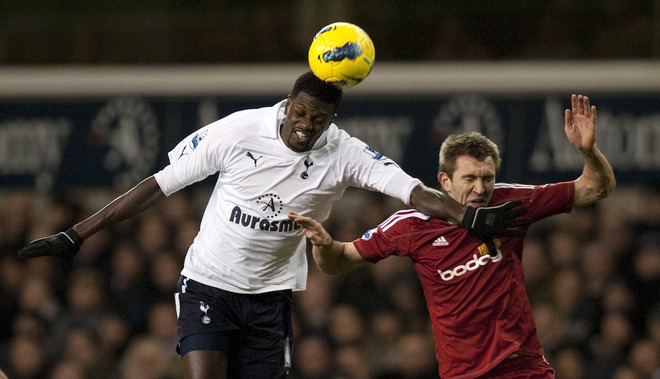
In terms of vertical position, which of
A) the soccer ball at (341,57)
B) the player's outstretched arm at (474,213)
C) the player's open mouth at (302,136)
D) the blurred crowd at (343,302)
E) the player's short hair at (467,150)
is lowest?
the blurred crowd at (343,302)

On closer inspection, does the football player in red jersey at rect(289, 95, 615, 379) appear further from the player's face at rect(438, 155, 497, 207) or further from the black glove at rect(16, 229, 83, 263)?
the black glove at rect(16, 229, 83, 263)

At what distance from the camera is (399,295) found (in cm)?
780

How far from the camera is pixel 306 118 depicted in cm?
448

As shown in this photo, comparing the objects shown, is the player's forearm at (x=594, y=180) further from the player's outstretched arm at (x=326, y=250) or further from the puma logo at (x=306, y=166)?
the puma logo at (x=306, y=166)

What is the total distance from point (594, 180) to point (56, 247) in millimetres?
2525

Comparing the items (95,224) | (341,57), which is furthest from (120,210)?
(341,57)

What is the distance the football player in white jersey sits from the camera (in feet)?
14.9

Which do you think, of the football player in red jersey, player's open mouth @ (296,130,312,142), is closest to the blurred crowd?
the football player in red jersey

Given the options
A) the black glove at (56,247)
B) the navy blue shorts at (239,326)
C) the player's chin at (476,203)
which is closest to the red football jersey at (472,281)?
the player's chin at (476,203)

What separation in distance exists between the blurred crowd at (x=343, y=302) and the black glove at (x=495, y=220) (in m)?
3.01

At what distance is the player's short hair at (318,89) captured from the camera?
446 centimetres

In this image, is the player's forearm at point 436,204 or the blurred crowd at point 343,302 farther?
the blurred crowd at point 343,302

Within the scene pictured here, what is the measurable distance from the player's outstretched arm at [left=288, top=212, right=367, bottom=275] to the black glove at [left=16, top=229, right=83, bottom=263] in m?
1.03

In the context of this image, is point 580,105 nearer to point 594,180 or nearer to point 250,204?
point 594,180
